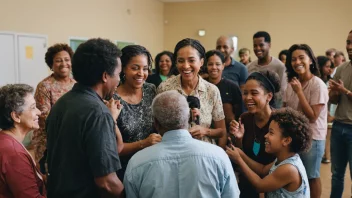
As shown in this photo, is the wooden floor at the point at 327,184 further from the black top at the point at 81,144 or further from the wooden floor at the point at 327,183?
the black top at the point at 81,144

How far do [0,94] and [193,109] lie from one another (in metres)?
1.18

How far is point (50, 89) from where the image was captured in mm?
3273

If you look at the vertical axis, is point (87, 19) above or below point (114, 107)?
above

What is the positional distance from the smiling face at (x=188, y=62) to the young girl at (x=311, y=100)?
41.1 inches

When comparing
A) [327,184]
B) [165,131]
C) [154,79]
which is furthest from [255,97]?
[327,184]

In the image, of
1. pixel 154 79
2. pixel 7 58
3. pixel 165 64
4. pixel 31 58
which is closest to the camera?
pixel 154 79

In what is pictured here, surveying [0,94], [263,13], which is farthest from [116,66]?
[263,13]

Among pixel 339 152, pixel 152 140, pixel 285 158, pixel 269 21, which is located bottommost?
pixel 339 152

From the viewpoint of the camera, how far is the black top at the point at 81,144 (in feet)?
4.61

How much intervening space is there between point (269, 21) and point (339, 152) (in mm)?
7226

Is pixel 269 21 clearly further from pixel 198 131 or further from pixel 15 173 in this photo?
pixel 15 173

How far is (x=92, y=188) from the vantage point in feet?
4.89

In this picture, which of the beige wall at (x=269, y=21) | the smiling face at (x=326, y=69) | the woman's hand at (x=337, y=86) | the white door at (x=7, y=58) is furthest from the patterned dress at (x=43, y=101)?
the beige wall at (x=269, y=21)

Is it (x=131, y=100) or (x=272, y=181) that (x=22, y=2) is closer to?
(x=131, y=100)
